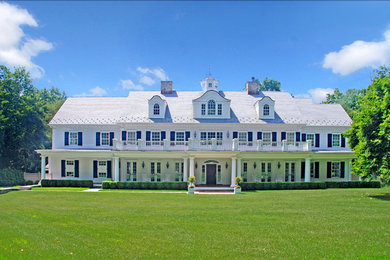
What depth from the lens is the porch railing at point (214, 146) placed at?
26.5 meters

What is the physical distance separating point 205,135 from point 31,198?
1540cm

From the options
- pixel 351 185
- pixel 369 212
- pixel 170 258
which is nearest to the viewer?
pixel 170 258

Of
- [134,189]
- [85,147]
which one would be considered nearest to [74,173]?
[85,147]

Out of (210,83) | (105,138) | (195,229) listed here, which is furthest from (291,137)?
(195,229)

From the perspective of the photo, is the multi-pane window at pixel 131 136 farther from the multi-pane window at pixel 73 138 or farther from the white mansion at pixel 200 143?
the multi-pane window at pixel 73 138

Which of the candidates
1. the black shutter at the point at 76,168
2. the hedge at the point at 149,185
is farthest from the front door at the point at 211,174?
the black shutter at the point at 76,168

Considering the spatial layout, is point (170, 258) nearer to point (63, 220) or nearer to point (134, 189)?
point (63, 220)

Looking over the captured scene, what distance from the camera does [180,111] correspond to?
30547mm

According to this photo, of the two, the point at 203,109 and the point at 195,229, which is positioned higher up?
the point at 203,109

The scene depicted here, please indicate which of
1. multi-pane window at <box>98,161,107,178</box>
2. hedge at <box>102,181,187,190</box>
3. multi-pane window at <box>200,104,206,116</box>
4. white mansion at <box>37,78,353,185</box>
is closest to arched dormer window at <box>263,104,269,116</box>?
white mansion at <box>37,78,353,185</box>

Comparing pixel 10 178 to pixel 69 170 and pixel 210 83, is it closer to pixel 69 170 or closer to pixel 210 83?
pixel 69 170

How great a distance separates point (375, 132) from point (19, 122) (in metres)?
35.1

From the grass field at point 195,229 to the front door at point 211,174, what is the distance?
10.6m

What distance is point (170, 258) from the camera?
8555mm
